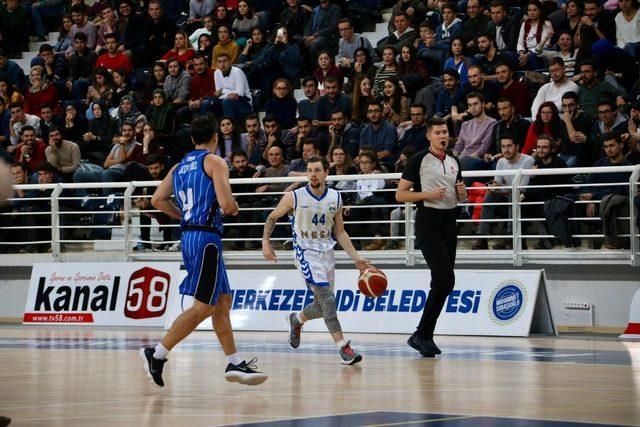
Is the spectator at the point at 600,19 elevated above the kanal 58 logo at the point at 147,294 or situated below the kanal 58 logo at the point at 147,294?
above

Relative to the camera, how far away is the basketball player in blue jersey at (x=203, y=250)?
1063 cm

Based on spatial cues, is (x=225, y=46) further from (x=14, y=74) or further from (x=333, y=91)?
(x=14, y=74)

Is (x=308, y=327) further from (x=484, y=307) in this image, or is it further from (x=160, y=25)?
(x=160, y=25)

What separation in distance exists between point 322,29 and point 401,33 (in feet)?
5.95

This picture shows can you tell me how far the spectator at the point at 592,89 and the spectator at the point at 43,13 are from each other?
589 inches

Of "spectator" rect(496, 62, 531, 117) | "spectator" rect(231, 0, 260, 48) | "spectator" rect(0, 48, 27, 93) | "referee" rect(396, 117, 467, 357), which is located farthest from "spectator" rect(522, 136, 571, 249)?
"spectator" rect(0, 48, 27, 93)

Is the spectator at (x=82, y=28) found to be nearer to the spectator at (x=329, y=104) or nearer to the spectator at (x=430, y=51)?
the spectator at (x=329, y=104)

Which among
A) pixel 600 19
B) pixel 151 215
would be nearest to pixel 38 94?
pixel 151 215

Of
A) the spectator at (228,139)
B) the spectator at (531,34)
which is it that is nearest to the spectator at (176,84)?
the spectator at (228,139)

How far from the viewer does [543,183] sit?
1836cm

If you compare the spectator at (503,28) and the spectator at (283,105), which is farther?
the spectator at (283,105)

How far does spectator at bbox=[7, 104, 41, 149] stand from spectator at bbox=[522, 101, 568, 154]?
10847mm

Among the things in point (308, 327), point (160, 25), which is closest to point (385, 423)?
point (308, 327)

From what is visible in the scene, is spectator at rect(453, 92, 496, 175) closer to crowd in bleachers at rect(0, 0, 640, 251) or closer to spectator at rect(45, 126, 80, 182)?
crowd in bleachers at rect(0, 0, 640, 251)
